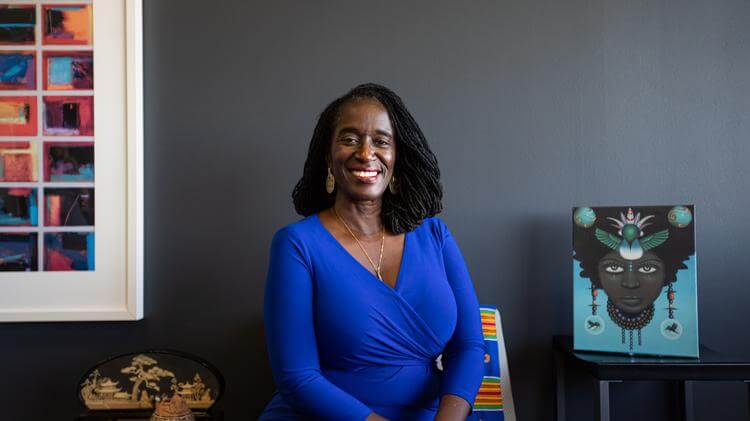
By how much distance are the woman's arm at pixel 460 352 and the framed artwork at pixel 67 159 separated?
46.9 inches

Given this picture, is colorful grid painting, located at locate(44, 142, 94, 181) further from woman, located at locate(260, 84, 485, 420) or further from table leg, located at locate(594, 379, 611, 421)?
table leg, located at locate(594, 379, 611, 421)

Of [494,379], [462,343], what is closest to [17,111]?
[462,343]

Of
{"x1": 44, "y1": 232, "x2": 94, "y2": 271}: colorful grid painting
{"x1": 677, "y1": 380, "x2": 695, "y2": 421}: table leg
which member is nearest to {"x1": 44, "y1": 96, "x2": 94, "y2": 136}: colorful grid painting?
{"x1": 44, "y1": 232, "x2": 94, "y2": 271}: colorful grid painting

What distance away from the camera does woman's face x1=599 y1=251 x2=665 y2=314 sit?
6.29 feet

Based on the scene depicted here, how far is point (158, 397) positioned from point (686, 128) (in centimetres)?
213

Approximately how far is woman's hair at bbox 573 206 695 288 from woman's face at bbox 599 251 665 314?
2 cm

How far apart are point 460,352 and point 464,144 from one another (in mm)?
894

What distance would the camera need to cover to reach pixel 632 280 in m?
1.94

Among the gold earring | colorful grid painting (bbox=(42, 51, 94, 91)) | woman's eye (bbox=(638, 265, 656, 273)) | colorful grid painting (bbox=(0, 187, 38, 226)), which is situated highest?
colorful grid painting (bbox=(42, 51, 94, 91))

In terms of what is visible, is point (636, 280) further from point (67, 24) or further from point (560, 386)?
point (67, 24)

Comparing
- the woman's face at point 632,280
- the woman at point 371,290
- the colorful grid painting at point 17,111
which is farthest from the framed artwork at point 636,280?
the colorful grid painting at point 17,111

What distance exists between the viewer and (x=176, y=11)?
228cm

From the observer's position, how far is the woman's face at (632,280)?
6.29ft

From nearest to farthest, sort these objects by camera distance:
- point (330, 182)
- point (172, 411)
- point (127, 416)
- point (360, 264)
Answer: point (360, 264) < point (330, 182) < point (172, 411) < point (127, 416)
